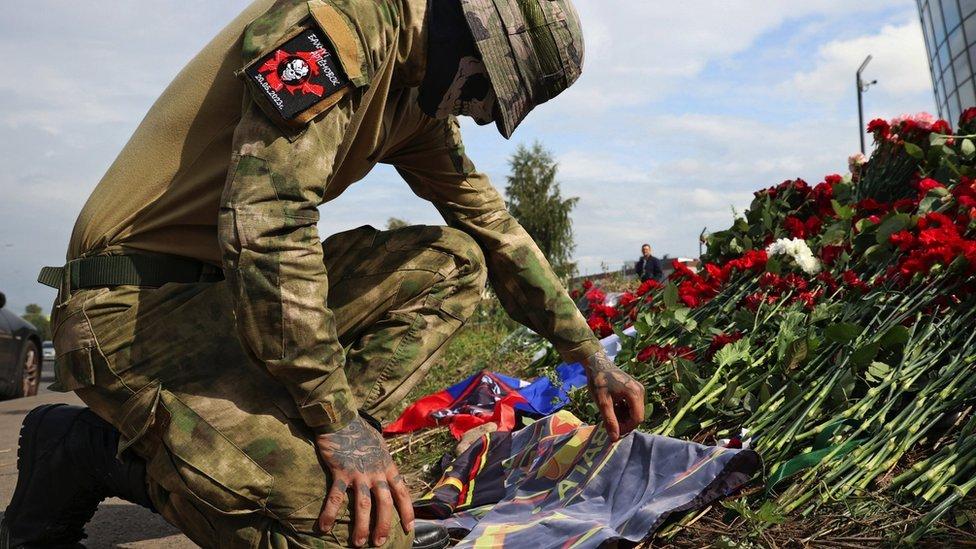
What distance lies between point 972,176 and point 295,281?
3.58m

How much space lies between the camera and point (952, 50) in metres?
25.0

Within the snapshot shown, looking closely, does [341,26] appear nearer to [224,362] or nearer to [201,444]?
[224,362]

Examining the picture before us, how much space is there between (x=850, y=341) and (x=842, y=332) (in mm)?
78

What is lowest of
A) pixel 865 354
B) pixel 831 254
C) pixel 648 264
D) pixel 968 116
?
pixel 648 264

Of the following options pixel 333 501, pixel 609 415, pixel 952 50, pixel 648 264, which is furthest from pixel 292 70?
pixel 952 50

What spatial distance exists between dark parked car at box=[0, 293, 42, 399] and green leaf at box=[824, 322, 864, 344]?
27.6 feet

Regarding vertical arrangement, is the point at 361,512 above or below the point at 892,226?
below

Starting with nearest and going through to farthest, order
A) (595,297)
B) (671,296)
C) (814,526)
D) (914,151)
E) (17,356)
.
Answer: (814,526)
(671,296)
(914,151)
(595,297)
(17,356)

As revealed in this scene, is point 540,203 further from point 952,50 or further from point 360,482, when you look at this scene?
point 360,482

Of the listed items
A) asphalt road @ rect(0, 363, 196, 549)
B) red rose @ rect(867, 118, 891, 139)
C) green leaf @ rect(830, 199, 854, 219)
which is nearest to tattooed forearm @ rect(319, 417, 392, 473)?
asphalt road @ rect(0, 363, 196, 549)

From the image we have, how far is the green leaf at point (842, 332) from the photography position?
3.00 metres

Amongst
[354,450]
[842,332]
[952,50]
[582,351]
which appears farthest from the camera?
[952,50]

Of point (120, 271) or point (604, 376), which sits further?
point (604, 376)

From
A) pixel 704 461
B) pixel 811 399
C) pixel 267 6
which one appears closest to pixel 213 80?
pixel 267 6
